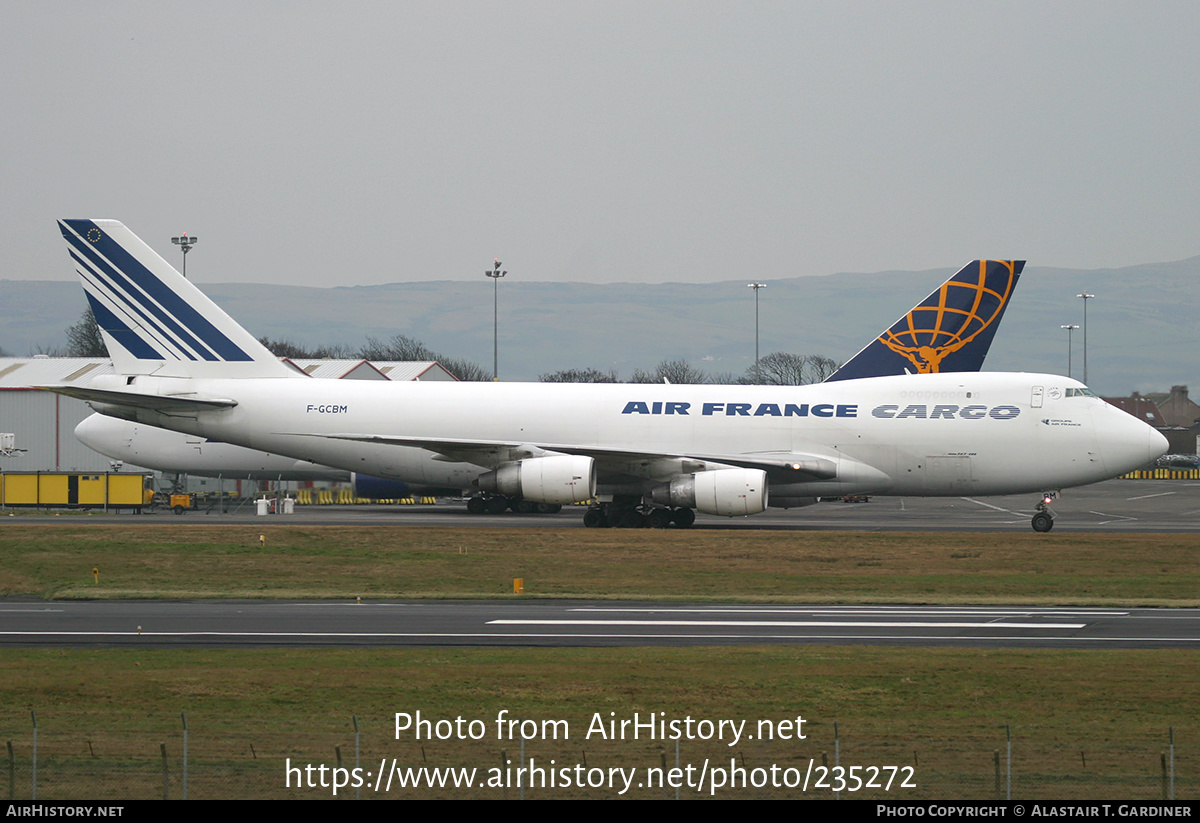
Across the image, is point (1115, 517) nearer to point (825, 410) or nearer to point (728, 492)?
point (825, 410)

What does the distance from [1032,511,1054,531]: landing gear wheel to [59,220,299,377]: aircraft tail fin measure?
27.4m

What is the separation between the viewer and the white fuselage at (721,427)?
41.8 metres

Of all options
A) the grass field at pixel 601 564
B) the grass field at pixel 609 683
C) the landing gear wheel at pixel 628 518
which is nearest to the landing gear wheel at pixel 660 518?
the landing gear wheel at pixel 628 518

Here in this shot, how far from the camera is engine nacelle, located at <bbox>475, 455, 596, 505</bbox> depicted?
134 ft

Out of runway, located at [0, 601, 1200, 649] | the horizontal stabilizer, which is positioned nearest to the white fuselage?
the horizontal stabilizer

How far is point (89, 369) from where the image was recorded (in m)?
73.8

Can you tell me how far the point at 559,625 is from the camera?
81.4ft

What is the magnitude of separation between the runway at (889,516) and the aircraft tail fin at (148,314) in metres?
5.80

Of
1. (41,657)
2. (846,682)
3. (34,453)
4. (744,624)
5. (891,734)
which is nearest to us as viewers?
(891,734)
